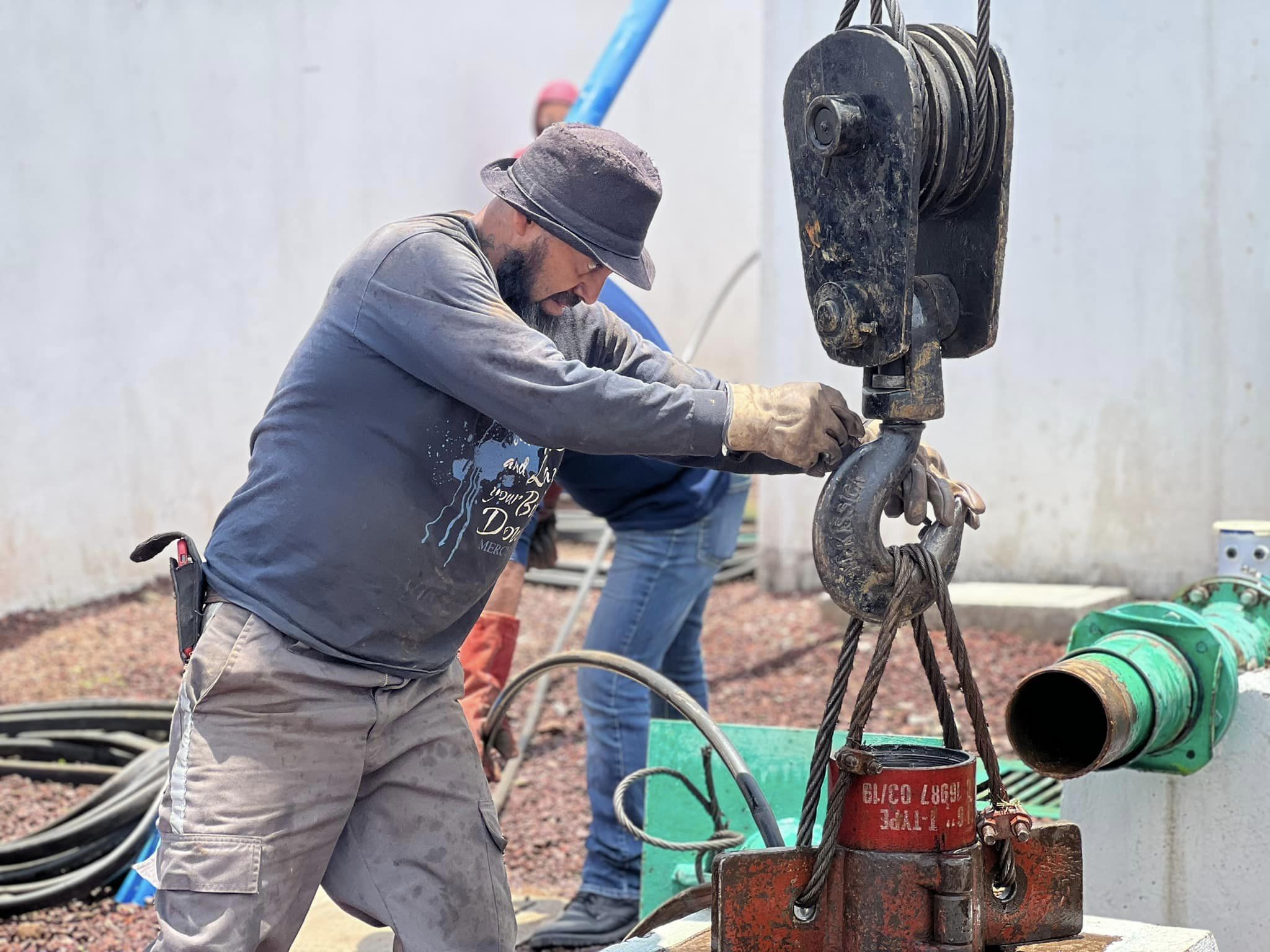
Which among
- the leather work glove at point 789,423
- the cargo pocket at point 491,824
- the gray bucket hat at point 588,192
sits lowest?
the cargo pocket at point 491,824

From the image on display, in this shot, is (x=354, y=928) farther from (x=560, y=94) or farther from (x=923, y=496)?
(x=560, y=94)

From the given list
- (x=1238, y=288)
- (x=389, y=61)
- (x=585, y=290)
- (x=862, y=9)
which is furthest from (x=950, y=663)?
(x=389, y=61)

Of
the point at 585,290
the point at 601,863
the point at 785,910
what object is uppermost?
the point at 585,290

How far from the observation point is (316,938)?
393cm

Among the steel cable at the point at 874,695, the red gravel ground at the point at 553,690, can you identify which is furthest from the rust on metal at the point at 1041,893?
the red gravel ground at the point at 553,690

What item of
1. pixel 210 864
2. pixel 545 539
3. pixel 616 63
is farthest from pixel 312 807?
pixel 616 63

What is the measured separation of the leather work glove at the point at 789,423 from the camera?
2379mm

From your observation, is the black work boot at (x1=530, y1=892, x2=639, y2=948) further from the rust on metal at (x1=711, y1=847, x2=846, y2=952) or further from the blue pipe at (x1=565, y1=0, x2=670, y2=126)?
the blue pipe at (x1=565, y1=0, x2=670, y2=126)

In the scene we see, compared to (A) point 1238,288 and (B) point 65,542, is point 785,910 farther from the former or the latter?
(B) point 65,542

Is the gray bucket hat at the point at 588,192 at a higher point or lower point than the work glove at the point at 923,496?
higher

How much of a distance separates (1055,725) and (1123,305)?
4102 mm

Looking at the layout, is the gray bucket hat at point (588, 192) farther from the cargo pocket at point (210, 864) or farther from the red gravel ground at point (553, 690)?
the red gravel ground at point (553, 690)

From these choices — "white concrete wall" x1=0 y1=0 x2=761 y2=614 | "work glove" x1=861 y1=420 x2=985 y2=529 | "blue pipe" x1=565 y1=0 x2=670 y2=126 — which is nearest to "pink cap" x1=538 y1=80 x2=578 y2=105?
"white concrete wall" x1=0 y1=0 x2=761 y2=614

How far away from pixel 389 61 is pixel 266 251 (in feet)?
5.50
